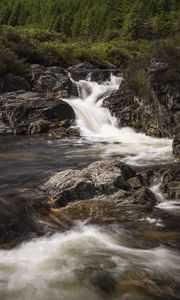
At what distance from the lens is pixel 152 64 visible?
22.2 metres

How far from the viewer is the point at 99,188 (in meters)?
11.7

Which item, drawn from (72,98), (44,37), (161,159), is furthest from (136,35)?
(161,159)

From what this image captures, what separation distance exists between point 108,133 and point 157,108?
501cm

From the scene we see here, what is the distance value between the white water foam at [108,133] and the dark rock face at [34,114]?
1.34 m

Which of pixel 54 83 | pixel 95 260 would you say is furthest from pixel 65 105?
pixel 95 260

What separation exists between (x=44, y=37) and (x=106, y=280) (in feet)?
199

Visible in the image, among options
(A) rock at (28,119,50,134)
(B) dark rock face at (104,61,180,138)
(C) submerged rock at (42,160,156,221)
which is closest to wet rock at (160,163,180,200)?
(C) submerged rock at (42,160,156,221)

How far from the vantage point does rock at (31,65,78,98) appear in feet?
111

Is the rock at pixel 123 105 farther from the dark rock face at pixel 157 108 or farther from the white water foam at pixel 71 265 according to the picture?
the white water foam at pixel 71 265

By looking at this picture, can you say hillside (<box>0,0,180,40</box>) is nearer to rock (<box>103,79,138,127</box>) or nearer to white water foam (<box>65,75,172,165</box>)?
white water foam (<box>65,75,172,165</box>)

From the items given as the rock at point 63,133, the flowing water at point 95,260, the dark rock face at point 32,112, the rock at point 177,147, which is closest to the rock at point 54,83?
the dark rock face at point 32,112

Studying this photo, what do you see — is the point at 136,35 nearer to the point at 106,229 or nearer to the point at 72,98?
the point at 72,98

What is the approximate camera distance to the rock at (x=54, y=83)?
33938 mm

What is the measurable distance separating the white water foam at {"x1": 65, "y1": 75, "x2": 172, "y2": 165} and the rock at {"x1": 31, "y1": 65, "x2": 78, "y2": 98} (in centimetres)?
95
